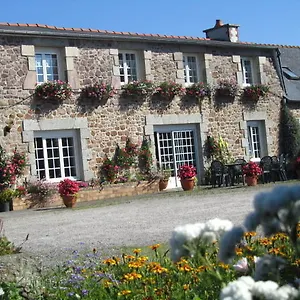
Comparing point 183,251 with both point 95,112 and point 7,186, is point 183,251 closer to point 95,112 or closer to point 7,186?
point 7,186

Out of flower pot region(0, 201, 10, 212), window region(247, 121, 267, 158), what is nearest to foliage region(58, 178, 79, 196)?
flower pot region(0, 201, 10, 212)

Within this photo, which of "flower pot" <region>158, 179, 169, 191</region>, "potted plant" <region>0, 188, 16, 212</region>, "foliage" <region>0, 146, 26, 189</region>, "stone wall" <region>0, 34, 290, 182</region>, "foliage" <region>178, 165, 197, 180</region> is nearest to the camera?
"potted plant" <region>0, 188, 16, 212</region>

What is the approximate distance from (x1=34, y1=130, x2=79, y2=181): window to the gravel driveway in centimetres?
298

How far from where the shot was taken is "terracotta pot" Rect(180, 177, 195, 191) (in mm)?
15969

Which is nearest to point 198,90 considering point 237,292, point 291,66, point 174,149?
point 174,149

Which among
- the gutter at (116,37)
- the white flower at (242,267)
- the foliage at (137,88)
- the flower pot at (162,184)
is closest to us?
the white flower at (242,267)

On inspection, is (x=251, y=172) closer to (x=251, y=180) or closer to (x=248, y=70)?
(x=251, y=180)

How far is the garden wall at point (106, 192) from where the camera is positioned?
1438 centimetres

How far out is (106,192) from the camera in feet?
51.1

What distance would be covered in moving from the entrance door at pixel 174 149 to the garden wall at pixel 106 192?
1.08 metres

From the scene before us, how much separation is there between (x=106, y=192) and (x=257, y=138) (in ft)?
21.7

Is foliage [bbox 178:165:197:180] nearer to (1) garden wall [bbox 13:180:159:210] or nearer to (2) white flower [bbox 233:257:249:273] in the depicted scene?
(1) garden wall [bbox 13:180:159:210]

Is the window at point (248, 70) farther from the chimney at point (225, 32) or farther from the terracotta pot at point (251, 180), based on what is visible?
the terracotta pot at point (251, 180)

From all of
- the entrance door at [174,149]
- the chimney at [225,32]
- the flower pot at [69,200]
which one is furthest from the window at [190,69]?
the flower pot at [69,200]
